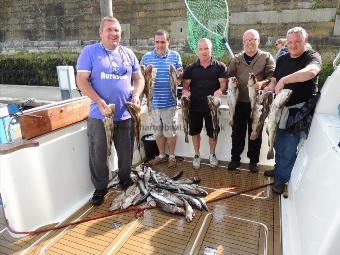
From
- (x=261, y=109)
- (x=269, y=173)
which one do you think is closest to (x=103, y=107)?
(x=261, y=109)

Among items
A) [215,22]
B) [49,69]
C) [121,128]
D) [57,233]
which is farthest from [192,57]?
[57,233]

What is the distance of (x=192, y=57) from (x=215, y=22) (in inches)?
184

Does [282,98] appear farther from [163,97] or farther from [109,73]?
[109,73]

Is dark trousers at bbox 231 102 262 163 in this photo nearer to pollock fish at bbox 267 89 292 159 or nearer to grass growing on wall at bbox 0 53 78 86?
pollock fish at bbox 267 89 292 159

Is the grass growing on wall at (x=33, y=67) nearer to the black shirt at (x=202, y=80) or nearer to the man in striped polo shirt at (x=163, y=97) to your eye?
the man in striped polo shirt at (x=163, y=97)

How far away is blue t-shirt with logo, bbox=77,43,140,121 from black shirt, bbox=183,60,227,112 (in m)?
1.10

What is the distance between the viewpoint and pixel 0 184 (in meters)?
3.02

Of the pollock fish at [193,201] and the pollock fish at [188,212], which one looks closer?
the pollock fish at [188,212]

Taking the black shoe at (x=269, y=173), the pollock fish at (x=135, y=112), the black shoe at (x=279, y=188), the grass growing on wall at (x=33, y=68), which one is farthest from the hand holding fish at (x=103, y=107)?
the grass growing on wall at (x=33, y=68)

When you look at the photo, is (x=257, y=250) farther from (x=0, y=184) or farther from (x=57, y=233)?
(x=0, y=184)

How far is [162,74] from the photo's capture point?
4551 mm

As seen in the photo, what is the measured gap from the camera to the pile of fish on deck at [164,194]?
Answer: 12.0ft

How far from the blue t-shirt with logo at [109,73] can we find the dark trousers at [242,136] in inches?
65.2

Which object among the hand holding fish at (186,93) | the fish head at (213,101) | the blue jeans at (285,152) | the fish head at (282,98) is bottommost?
the blue jeans at (285,152)
